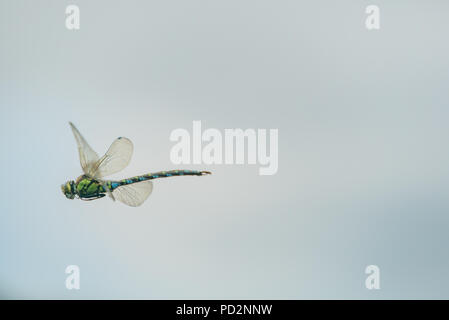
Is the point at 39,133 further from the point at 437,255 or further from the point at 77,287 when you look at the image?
the point at 437,255

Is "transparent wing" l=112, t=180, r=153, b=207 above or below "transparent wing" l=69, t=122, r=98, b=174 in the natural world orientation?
below

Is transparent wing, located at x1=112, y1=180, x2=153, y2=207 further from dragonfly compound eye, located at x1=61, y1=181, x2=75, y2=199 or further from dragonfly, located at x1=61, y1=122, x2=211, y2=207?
dragonfly compound eye, located at x1=61, y1=181, x2=75, y2=199

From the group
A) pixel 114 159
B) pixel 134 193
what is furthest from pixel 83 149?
pixel 134 193

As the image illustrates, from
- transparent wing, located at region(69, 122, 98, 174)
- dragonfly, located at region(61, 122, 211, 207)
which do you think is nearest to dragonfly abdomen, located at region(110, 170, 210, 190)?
dragonfly, located at region(61, 122, 211, 207)

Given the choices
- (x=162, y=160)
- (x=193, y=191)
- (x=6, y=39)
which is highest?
(x=6, y=39)

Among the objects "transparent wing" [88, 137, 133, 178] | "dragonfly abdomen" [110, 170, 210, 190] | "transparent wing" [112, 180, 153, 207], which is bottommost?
"transparent wing" [112, 180, 153, 207]
